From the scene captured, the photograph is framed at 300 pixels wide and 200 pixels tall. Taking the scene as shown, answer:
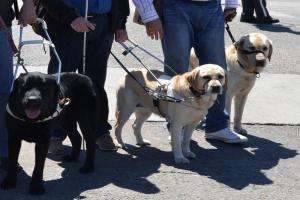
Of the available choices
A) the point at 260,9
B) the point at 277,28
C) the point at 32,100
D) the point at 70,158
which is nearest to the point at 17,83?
the point at 32,100

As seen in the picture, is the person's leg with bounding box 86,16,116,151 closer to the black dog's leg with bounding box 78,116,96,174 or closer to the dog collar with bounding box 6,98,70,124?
the black dog's leg with bounding box 78,116,96,174

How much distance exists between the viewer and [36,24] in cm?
509

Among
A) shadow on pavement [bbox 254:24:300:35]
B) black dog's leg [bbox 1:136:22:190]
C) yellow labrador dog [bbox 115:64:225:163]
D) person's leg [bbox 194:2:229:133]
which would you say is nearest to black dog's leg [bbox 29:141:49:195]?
black dog's leg [bbox 1:136:22:190]

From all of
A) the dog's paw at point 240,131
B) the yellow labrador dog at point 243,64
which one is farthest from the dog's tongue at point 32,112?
the dog's paw at point 240,131

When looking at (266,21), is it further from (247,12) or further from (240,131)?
(240,131)

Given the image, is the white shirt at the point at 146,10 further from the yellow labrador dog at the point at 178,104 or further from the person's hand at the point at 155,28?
the yellow labrador dog at the point at 178,104

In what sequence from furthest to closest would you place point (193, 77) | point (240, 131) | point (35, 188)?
1. point (240, 131)
2. point (193, 77)
3. point (35, 188)

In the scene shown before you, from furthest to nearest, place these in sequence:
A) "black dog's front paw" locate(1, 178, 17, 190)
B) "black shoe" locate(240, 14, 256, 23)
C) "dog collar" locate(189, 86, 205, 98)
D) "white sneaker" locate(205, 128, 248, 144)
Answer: "black shoe" locate(240, 14, 256, 23) < "white sneaker" locate(205, 128, 248, 144) < "dog collar" locate(189, 86, 205, 98) < "black dog's front paw" locate(1, 178, 17, 190)

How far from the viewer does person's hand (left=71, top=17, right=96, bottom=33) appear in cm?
493

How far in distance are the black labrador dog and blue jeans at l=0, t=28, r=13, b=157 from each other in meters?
0.30

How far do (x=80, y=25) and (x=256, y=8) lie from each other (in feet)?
30.3

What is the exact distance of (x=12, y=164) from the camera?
4.50m

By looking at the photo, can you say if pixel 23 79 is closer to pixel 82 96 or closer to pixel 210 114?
pixel 82 96

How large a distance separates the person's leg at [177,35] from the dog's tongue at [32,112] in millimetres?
1856
